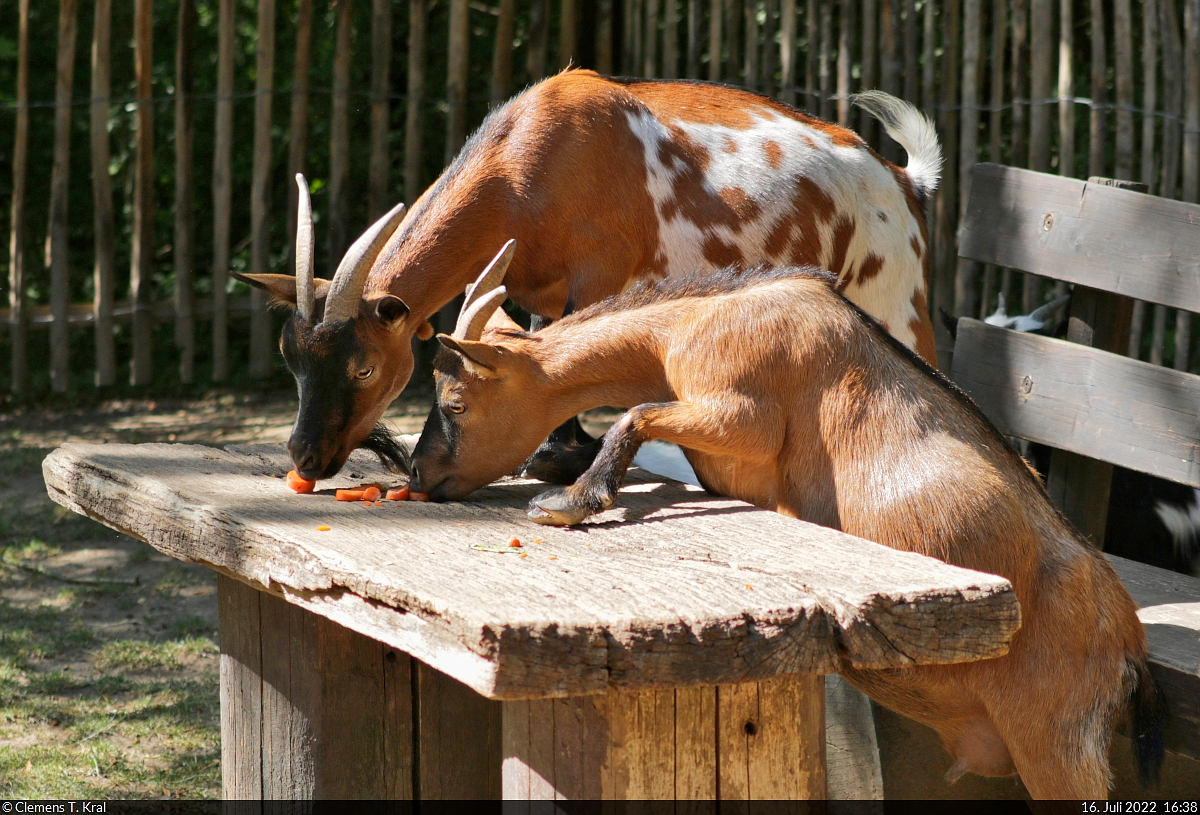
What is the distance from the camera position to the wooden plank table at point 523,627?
1971 mm

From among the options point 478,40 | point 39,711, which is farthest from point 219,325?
point 39,711

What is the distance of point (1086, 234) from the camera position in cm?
395

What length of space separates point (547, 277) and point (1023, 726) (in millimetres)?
1903

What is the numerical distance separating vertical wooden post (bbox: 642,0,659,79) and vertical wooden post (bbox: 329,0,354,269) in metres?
1.75

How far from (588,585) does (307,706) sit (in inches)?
43.2

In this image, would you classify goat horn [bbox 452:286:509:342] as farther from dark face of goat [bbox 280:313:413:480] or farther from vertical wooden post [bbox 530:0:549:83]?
vertical wooden post [bbox 530:0:549:83]

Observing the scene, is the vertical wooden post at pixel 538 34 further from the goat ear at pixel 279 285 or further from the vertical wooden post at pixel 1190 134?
the goat ear at pixel 279 285

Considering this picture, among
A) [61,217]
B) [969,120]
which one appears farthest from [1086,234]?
[61,217]

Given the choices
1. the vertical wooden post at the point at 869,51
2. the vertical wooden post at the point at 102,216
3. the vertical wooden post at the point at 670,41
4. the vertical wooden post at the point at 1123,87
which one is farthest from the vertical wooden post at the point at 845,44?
the vertical wooden post at the point at 102,216

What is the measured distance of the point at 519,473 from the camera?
346 centimetres

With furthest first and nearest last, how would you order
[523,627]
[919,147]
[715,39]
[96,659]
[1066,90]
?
[715,39] < [1066,90] < [96,659] < [919,147] < [523,627]

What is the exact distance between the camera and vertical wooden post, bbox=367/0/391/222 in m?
7.50

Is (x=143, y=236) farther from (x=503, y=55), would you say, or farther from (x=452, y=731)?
(x=452, y=731)

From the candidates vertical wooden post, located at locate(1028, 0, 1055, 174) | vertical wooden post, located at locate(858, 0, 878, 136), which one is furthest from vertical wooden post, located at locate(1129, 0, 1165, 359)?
vertical wooden post, located at locate(858, 0, 878, 136)
